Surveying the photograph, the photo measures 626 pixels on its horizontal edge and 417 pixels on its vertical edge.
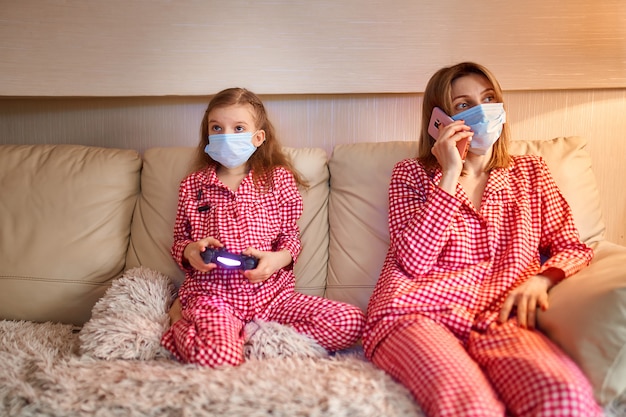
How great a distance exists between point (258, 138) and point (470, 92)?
0.63 metres

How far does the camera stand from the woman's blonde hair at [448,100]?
1522mm

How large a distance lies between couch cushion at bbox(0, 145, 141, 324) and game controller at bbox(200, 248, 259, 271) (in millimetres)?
518

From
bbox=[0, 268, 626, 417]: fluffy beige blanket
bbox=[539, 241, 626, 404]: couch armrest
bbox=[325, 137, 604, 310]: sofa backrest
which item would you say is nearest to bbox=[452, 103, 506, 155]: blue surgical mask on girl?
bbox=[325, 137, 604, 310]: sofa backrest

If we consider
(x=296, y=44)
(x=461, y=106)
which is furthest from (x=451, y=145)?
(x=296, y=44)

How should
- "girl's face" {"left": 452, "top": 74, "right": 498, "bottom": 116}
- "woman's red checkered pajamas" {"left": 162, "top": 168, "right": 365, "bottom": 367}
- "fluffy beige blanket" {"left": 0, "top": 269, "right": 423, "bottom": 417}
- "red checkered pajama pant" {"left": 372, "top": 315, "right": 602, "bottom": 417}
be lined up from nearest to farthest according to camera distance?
1. "red checkered pajama pant" {"left": 372, "top": 315, "right": 602, "bottom": 417}
2. "fluffy beige blanket" {"left": 0, "top": 269, "right": 423, "bottom": 417}
3. "woman's red checkered pajamas" {"left": 162, "top": 168, "right": 365, "bottom": 367}
4. "girl's face" {"left": 452, "top": 74, "right": 498, "bottom": 116}

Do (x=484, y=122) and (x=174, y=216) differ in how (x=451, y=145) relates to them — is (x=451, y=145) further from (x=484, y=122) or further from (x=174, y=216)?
(x=174, y=216)

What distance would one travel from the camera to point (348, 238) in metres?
1.76

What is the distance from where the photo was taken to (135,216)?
190 cm

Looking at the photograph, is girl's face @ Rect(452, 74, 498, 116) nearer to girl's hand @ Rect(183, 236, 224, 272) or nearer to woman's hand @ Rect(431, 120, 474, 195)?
woman's hand @ Rect(431, 120, 474, 195)

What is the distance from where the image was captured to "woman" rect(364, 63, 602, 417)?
109 centimetres

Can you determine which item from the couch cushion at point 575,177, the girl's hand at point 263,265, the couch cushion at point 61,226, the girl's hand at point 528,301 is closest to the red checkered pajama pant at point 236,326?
the girl's hand at point 263,265

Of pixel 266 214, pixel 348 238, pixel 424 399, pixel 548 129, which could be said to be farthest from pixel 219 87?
pixel 424 399

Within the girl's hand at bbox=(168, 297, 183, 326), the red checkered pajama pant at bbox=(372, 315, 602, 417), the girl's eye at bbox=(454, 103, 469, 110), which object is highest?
the girl's eye at bbox=(454, 103, 469, 110)

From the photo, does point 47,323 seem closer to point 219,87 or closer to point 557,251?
point 219,87
